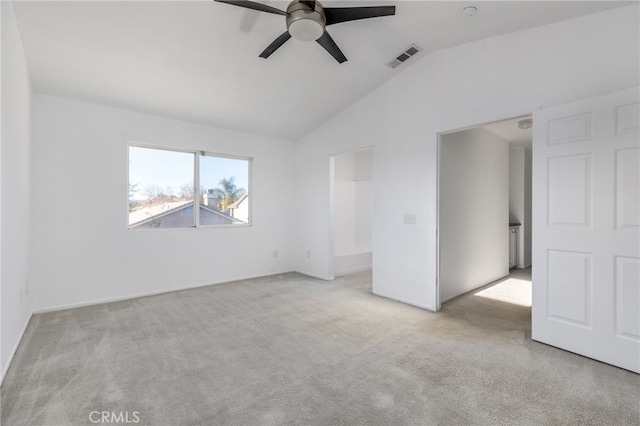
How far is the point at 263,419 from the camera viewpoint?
5.85 ft

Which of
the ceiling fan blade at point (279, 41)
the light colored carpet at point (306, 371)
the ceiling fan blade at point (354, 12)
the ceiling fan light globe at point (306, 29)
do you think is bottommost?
the light colored carpet at point (306, 371)

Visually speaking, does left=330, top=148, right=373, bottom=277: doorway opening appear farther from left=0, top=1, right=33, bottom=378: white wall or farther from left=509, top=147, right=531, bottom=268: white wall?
left=0, top=1, right=33, bottom=378: white wall

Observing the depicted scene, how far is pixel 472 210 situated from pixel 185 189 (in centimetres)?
444

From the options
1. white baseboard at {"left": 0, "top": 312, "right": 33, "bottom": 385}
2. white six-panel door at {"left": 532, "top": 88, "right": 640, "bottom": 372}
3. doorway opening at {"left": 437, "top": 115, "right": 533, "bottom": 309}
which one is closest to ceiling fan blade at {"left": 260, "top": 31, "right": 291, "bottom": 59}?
doorway opening at {"left": 437, "top": 115, "right": 533, "bottom": 309}

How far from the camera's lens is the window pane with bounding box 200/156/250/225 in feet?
16.4

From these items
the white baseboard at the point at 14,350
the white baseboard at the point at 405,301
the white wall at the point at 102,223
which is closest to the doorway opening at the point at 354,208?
the white baseboard at the point at 405,301

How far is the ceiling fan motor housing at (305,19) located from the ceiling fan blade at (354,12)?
Answer: 0.06 m

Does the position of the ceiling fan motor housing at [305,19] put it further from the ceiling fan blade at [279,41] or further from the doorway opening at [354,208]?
the doorway opening at [354,208]

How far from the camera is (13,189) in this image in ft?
8.48

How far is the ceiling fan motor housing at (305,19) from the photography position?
228 centimetres

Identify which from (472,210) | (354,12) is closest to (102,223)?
(354,12)

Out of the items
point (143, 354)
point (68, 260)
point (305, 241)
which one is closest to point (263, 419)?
point (143, 354)

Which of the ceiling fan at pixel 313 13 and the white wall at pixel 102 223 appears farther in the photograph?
the white wall at pixel 102 223

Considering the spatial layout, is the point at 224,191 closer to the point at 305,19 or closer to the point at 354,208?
the point at 354,208
